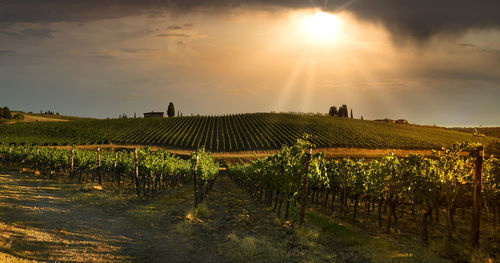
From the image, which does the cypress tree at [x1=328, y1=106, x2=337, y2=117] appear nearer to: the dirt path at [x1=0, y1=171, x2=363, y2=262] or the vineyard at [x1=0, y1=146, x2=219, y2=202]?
the vineyard at [x1=0, y1=146, x2=219, y2=202]

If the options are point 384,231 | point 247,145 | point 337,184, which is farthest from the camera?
point 247,145

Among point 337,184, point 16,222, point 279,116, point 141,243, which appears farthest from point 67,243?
point 279,116

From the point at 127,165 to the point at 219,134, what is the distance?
68.2 metres

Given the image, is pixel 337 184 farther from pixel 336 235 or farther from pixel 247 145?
pixel 247 145

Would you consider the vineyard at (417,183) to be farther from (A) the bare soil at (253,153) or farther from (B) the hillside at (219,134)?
(B) the hillside at (219,134)

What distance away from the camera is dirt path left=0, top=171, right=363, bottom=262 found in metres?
11.8

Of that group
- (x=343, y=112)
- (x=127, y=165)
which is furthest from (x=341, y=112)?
(x=127, y=165)

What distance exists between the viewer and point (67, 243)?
12359 mm

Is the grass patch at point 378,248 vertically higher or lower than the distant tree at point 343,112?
lower

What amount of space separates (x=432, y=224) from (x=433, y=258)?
9398 millimetres

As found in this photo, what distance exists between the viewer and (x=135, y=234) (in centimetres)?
1467

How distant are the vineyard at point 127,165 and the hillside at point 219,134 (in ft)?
131

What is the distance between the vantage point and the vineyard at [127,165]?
26.8 metres

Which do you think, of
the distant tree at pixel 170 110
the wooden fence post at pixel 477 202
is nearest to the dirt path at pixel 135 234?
the wooden fence post at pixel 477 202
